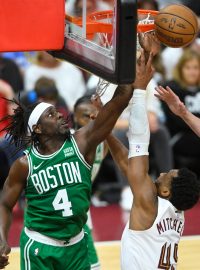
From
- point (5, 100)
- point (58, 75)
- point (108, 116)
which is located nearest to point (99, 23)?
point (108, 116)

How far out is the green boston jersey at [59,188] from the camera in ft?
17.0

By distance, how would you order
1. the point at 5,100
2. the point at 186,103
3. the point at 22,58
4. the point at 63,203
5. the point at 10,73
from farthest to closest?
the point at 22,58 < the point at 10,73 < the point at 186,103 < the point at 5,100 < the point at 63,203

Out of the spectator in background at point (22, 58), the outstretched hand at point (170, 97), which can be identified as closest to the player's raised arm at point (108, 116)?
the outstretched hand at point (170, 97)

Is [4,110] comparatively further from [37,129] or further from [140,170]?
[140,170]

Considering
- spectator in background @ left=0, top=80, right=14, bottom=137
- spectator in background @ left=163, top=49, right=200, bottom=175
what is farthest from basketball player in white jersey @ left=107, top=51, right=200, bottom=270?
spectator in background @ left=163, top=49, right=200, bottom=175

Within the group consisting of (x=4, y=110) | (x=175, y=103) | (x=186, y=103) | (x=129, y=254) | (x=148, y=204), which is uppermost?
(x=175, y=103)

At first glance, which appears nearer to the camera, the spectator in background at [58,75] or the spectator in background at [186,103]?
the spectator in background at [186,103]

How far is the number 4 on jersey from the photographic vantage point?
5180mm

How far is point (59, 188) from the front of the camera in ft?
17.1

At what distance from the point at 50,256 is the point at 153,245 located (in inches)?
27.4

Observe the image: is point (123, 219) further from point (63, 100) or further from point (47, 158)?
point (47, 158)

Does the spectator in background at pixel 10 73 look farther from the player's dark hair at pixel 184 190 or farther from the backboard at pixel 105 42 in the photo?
the player's dark hair at pixel 184 190

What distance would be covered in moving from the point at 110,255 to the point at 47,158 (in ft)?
9.25

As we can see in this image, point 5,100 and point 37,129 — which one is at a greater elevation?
point 37,129
